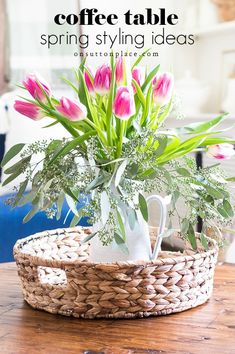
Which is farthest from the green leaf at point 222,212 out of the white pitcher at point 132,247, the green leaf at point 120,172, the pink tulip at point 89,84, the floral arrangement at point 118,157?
the pink tulip at point 89,84

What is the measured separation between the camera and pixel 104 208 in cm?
108

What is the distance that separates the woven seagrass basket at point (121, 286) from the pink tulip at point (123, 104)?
25 cm

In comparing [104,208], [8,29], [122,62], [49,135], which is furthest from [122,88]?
[8,29]

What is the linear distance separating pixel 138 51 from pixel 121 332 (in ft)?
9.67

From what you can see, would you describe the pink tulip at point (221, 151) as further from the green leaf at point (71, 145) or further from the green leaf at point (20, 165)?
the green leaf at point (20, 165)

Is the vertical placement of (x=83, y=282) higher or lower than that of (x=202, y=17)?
lower

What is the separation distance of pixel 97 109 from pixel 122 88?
0.43 feet

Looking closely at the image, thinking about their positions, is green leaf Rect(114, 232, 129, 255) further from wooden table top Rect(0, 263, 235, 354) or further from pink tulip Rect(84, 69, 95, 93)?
pink tulip Rect(84, 69, 95, 93)

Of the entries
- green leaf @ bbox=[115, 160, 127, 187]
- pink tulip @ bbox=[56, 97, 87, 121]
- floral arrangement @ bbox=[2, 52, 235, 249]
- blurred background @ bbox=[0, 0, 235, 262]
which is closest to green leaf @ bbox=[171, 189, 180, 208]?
floral arrangement @ bbox=[2, 52, 235, 249]

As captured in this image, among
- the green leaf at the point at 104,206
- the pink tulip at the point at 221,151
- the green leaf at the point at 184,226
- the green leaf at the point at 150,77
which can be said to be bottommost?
the green leaf at the point at 184,226

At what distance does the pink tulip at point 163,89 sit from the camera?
1.15m

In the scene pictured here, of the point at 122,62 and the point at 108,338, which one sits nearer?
the point at 108,338

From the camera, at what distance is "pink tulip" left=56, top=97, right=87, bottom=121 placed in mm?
1083

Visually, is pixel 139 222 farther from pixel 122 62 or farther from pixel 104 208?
pixel 122 62
